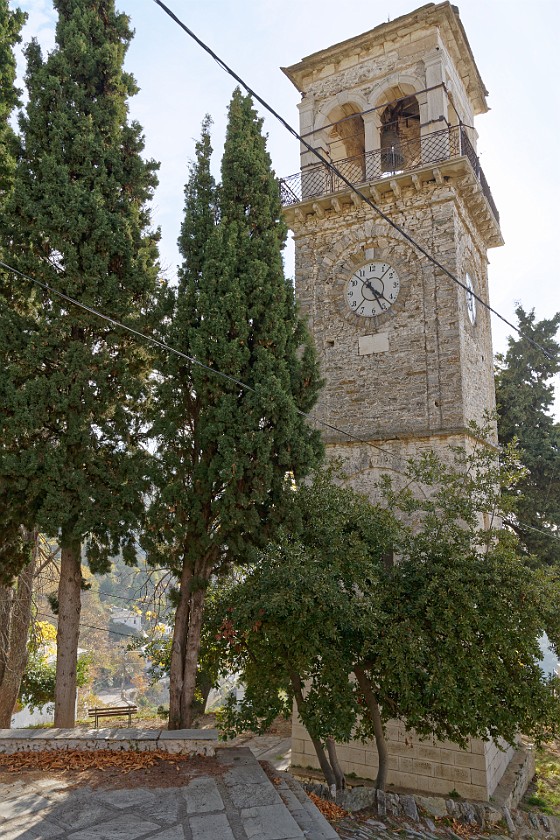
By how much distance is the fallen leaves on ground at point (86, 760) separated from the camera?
6.15 m

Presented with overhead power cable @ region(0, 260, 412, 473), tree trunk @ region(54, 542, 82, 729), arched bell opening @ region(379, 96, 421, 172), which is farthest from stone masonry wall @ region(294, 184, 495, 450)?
tree trunk @ region(54, 542, 82, 729)

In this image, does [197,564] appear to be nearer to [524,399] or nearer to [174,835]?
[174,835]

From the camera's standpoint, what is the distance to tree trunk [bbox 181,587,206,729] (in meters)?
7.64

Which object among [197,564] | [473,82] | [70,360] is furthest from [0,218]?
[473,82]

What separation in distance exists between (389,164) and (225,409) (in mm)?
9618

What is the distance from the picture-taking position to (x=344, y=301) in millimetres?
13211

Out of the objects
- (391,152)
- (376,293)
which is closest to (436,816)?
(376,293)

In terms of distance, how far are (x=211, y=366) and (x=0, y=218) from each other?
12.3 ft

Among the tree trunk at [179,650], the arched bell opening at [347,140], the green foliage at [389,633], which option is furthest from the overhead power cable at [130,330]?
the arched bell opening at [347,140]

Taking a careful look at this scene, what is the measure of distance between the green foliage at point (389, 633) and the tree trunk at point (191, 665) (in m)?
0.37

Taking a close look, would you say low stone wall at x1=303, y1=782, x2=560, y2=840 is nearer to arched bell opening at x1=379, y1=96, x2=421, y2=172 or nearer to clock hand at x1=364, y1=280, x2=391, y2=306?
clock hand at x1=364, y1=280, x2=391, y2=306

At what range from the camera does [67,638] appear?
7.99m

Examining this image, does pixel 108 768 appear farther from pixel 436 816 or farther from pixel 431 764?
pixel 431 764

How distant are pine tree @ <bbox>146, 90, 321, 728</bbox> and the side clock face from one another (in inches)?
163
